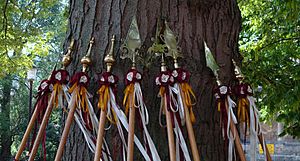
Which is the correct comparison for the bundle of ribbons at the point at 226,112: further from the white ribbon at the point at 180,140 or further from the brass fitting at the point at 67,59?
the brass fitting at the point at 67,59

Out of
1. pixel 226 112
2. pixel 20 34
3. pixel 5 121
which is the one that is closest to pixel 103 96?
pixel 226 112

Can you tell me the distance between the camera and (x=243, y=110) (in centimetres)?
125

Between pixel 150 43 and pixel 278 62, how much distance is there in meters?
2.68

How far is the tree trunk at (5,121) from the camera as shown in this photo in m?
10.3

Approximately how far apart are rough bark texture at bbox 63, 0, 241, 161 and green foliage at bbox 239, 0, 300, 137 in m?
2.09

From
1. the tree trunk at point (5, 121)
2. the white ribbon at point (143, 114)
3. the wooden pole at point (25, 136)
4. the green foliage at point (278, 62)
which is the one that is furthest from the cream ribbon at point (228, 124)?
the tree trunk at point (5, 121)

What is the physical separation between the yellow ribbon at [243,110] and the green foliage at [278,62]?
209 centimetres

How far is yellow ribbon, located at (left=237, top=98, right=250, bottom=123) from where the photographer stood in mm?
1241

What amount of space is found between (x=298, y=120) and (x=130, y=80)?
114 inches

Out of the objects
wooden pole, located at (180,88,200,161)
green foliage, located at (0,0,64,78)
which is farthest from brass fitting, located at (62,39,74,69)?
green foliage, located at (0,0,64,78)

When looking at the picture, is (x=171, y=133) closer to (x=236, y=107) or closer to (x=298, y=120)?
(x=236, y=107)

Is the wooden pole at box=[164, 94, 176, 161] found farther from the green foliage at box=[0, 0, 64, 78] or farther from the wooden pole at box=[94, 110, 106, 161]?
the green foliage at box=[0, 0, 64, 78]

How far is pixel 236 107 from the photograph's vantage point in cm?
126

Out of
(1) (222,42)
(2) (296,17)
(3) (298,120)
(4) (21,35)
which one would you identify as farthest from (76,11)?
(4) (21,35)
